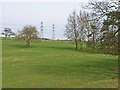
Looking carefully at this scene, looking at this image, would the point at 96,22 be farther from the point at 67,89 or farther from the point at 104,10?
the point at 67,89

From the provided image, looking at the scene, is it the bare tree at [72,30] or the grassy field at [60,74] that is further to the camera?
the bare tree at [72,30]

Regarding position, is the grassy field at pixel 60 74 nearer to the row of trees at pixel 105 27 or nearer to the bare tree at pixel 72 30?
the row of trees at pixel 105 27

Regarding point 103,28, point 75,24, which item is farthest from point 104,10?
point 75,24

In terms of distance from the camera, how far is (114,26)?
24.0 metres

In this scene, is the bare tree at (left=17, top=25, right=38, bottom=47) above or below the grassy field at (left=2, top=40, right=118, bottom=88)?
above

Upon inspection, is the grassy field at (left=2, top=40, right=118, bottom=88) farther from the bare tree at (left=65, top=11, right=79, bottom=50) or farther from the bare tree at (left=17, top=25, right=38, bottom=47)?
the bare tree at (left=17, top=25, right=38, bottom=47)

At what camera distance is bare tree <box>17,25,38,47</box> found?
315 ft

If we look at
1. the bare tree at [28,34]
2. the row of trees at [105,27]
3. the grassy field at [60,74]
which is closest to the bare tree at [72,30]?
the bare tree at [28,34]

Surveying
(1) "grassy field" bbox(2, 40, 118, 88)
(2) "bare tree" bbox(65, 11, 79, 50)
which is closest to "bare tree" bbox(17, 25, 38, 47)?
(2) "bare tree" bbox(65, 11, 79, 50)

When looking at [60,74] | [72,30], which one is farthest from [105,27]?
[72,30]

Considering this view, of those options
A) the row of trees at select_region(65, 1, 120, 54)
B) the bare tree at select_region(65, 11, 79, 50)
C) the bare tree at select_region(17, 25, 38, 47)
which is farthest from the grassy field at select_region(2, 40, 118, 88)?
the bare tree at select_region(17, 25, 38, 47)

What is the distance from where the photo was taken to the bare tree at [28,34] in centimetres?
9600

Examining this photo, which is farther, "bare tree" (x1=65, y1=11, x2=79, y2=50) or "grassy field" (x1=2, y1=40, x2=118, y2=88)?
"bare tree" (x1=65, y1=11, x2=79, y2=50)

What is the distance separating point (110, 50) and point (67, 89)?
8.34 metres
